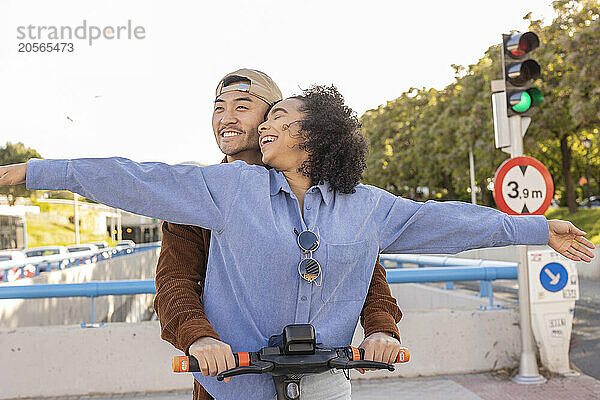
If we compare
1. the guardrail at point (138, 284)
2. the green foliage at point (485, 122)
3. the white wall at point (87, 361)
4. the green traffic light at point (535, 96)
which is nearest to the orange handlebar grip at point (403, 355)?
the white wall at point (87, 361)

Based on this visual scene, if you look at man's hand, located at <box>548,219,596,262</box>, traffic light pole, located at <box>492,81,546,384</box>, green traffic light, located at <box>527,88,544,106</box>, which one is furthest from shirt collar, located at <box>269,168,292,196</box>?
green traffic light, located at <box>527,88,544,106</box>

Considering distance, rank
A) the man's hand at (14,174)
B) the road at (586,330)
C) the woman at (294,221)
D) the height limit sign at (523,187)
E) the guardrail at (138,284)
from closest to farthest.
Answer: the man's hand at (14,174) → the woman at (294,221) → the guardrail at (138,284) → the height limit sign at (523,187) → the road at (586,330)

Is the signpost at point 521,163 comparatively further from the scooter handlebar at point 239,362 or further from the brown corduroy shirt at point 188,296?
the scooter handlebar at point 239,362

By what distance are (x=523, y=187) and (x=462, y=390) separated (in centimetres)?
200

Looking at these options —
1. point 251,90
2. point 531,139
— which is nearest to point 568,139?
point 531,139

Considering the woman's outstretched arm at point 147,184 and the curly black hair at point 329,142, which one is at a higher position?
the curly black hair at point 329,142

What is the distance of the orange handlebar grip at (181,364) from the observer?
1.80m

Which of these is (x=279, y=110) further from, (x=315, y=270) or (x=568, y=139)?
(x=568, y=139)

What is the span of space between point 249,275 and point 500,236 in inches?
33.4

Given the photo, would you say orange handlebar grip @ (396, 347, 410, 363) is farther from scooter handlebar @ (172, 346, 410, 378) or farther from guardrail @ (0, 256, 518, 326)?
guardrail @ (0, 256, 518, 326)

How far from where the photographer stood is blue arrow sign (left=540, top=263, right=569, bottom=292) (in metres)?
6.66

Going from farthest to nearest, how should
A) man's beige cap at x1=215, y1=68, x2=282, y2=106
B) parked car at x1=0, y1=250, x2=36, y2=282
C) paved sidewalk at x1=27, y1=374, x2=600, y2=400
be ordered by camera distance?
parked car at x1=0, y1=250, x2=36, y2=282
paved sidewalk at x1=27, y1=374, x2=600, y2=400
man's beige cap at x1=215, y1=68, x2=282, y2=106

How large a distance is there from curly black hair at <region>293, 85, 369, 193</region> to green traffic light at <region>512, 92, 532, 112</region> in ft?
16.0

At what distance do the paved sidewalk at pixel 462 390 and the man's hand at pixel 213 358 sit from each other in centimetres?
438
